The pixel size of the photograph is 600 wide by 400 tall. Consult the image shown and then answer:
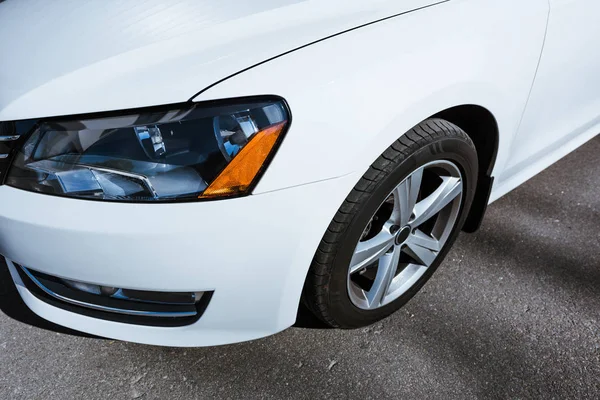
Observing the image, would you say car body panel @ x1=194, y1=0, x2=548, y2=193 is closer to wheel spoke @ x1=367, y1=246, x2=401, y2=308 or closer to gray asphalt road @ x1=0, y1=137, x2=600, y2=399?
wheel spoke @ x1=367, y1=246, x2=401, y2=308

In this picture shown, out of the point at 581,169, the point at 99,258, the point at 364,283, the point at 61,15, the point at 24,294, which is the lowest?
the point at 581,169

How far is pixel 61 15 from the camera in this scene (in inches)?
64.0

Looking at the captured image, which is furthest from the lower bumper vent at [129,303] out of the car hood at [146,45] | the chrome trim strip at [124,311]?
the car hood at [146,45]

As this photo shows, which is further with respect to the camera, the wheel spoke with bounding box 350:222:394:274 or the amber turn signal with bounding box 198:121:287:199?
the wheel spoke with bounding box 350:222:394:274

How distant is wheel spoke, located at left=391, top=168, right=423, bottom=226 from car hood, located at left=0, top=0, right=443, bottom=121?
0.46 meters

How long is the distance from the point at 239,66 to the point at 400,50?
408 mm

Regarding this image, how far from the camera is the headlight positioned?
1253 mm

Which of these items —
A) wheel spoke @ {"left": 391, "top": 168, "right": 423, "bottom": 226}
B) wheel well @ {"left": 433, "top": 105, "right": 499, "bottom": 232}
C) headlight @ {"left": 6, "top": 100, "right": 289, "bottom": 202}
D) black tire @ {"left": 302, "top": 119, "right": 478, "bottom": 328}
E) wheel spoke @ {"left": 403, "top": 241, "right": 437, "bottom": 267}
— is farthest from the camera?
wheel spoke @ {"left": 403, "top": 241, "right": 437, "bottom": 267}

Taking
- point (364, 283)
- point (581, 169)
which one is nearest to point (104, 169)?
point (364, 283)

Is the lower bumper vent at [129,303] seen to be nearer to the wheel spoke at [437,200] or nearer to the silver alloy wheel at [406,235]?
the silver alloy wheel at [406,235]

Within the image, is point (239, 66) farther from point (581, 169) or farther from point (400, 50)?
point (581, 169)

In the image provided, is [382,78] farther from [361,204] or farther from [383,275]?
[383,275]

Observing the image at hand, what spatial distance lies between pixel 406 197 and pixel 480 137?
381mm

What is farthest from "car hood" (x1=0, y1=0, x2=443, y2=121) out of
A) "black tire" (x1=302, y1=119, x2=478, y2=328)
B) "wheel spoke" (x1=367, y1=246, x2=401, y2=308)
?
"wheel spoke" (x1=367, y1=246, x2=401, y2=308)
